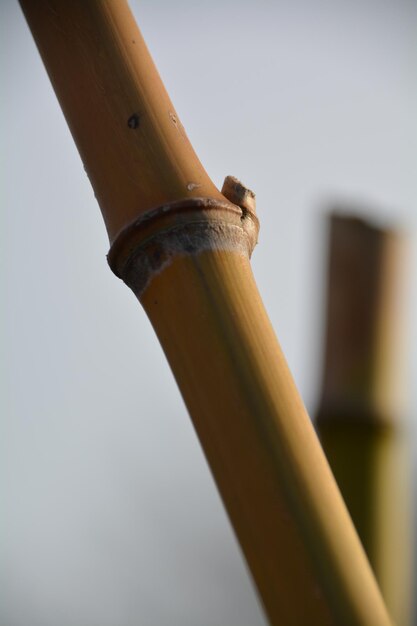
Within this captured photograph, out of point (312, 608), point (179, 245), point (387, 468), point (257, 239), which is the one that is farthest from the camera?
point (387, 468)

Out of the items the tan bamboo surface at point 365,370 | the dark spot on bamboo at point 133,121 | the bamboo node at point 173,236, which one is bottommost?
the tan bamboo surface at point 365,370

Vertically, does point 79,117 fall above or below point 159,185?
above

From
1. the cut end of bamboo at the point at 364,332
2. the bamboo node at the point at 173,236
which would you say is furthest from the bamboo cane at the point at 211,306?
the cut end of bamboo at the point at 364,332

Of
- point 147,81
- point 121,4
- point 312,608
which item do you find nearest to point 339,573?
point 312,608

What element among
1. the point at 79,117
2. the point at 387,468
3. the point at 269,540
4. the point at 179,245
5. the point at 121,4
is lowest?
the point at 387,468

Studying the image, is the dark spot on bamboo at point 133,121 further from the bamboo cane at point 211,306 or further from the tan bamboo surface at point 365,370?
the tan bamboo surface at point 365,370

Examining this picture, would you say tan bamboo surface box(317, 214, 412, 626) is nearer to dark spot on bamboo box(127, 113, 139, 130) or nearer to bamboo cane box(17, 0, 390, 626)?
bamboo cane box(17, 0, 390, 626)

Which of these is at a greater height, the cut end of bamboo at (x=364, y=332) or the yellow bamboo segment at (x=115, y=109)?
the yellow bamboo segment at (x=115, y=109)

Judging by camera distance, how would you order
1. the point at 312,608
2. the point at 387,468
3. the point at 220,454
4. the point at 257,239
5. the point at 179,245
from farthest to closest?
the point at 387,468, the point at 257,239, the point at 179,245, the point at 220,454, the point at 312,608

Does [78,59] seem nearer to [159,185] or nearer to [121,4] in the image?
[121,4]
